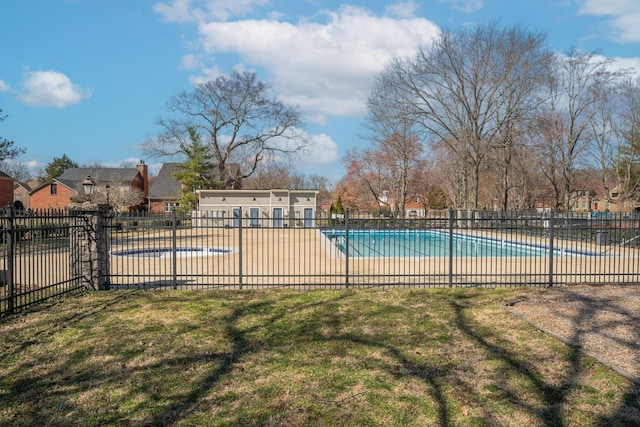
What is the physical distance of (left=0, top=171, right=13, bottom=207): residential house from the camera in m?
35.7

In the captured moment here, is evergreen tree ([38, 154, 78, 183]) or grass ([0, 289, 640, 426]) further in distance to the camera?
evergreen tree ([38, 154, 78, 183])

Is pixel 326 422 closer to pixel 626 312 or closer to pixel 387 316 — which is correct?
pixel 387 316

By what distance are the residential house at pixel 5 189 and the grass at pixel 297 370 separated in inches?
1409

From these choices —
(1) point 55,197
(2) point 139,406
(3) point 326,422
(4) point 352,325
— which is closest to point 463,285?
(4) point 352,325

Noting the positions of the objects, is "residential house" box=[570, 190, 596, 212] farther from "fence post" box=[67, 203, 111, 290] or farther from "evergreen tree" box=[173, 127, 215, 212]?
"fence post" box=[67, 203, 111, 290]

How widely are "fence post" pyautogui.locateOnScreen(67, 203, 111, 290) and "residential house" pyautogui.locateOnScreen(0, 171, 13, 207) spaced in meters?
32.5

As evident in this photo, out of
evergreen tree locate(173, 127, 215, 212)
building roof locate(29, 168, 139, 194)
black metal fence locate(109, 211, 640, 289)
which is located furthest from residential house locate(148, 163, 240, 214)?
black metal fence locate(109, 211, 640, 289)

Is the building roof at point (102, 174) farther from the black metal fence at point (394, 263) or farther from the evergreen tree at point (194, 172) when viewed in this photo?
the black metal fence at point (394, 263)

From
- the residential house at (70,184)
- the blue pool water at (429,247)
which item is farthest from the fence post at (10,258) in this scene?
the residential house at (70,184)

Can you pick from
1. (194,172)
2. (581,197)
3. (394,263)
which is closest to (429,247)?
(394,263)

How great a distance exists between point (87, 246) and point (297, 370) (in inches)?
264

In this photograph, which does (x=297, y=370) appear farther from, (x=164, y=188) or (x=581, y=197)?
(x=581, y=197)

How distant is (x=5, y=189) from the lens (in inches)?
1430

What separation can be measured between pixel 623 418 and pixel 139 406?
14.2 feet
